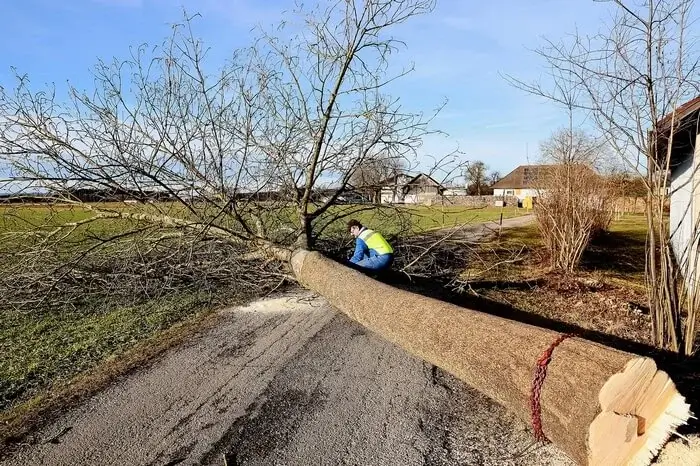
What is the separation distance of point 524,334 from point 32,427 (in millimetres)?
3433

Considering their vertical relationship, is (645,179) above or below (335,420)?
above

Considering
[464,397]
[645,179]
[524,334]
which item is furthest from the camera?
[645,179]

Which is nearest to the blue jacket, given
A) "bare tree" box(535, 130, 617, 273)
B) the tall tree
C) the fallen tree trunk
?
the tall tree

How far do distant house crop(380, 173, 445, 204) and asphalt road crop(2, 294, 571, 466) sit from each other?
127 inches

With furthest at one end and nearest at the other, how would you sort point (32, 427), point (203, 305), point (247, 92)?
point (203, 305) < point (247, 92) < point (32, 427)

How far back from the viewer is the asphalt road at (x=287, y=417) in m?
3.22

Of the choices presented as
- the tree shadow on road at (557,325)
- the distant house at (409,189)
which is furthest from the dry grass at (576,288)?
the distant house at (409,189)

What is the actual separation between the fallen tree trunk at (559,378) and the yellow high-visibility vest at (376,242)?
2322mm

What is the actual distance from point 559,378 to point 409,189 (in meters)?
5.60

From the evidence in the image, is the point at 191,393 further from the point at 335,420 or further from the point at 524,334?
the point at 524,334

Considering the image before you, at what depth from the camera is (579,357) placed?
260cm

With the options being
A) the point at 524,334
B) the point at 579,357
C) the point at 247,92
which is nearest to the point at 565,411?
the point at 579,357

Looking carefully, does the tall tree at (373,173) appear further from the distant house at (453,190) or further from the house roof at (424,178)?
the distant house at (453,190)

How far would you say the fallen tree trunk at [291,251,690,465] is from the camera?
2162mm
